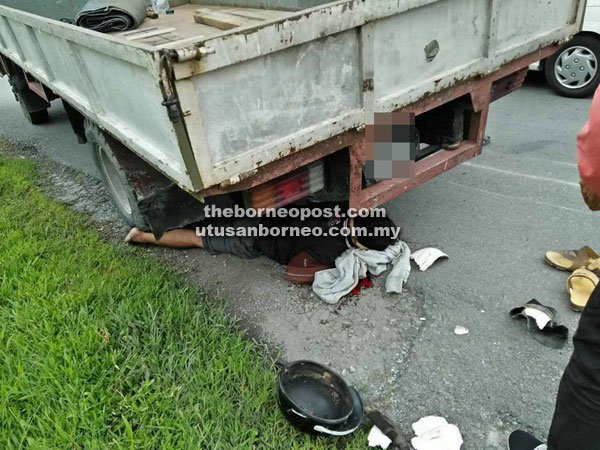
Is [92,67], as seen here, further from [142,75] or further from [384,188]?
[384,188]

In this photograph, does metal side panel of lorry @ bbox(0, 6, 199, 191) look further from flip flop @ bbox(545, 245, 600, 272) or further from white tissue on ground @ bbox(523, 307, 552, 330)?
flip flop @ bbox(545, 245, 600, 272)

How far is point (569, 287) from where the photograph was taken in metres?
2.56

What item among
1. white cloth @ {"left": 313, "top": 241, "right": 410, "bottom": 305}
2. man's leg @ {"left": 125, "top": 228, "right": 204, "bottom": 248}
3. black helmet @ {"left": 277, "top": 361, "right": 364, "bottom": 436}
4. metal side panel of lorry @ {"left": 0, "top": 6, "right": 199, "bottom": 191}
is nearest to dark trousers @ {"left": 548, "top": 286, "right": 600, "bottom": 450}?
black helmet @ {"left": 277, "top": 361, "right": 364, "bottom": 436}

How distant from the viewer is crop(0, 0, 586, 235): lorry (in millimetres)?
1858

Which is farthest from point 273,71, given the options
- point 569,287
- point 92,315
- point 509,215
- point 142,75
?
point 509,215

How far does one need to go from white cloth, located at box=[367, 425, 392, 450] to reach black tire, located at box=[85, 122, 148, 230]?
1.75m

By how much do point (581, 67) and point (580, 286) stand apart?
11.2 feet

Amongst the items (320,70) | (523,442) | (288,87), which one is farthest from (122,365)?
(523,442)

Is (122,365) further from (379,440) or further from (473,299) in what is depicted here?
(473,299)

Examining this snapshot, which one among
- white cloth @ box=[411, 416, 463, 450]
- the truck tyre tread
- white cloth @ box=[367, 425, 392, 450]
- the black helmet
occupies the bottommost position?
the truck tyre tread

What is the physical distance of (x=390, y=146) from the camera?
2537 millimetres

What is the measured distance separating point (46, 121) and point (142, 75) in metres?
5.34

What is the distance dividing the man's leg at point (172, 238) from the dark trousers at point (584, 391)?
2.40 meters

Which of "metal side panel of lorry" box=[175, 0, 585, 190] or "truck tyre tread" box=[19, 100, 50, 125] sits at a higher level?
"metal side panel of lorry" box=[175, 0, 585, 190]
